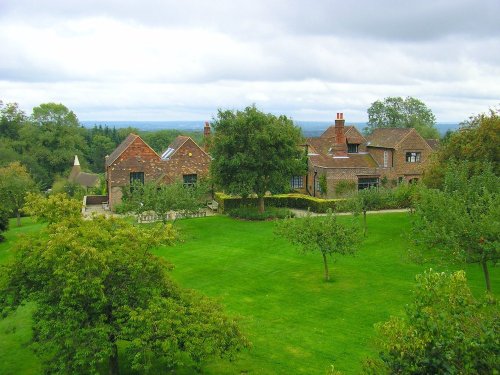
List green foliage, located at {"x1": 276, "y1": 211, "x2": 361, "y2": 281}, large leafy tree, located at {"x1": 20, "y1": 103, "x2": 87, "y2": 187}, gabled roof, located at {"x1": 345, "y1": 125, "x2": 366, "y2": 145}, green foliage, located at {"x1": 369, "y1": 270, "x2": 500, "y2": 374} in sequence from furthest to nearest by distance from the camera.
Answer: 1. large leafy tree, located at {"x1": 20, "y1": 103, "x2": 87, "y2": 187}
2. gabled roof, located at {"x1": 345, "y1": 125, "x2": 366, "y2": 145}
3. green foliage, located at {"x1": 276, "y1": 211, "x2": 361, "y2": 281}
4. green foliage, located at {"x1": 369, "y1": 270, "x2": 500, "y2": 374}

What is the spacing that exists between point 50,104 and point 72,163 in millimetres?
11135

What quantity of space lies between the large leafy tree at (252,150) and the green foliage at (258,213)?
6.05 ft

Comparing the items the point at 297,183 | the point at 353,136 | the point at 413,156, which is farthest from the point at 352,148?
the point at 297,183

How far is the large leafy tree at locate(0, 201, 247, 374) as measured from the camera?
44.2 ft

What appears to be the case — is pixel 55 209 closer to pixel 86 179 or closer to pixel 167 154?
pixel 167 154

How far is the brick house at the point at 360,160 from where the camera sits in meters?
52.4

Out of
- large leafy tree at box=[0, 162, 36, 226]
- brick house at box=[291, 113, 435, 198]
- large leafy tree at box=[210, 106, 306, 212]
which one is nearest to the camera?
large leafy tree at box=[210, 106, 306, 212]

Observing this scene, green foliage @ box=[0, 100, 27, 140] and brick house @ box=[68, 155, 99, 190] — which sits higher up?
green foliage @ box=[0, 100, 27, 140]

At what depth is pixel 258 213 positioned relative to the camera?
45094 millimetres

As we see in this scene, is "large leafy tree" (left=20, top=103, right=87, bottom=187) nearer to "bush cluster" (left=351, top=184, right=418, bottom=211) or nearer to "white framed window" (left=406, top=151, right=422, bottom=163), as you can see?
"white framed window" (left=406, top=151, right=422, bottom=163)

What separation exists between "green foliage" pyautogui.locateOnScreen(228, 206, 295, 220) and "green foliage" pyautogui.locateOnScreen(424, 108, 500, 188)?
43.7ft

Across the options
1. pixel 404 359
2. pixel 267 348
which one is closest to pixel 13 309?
pixel 267 348

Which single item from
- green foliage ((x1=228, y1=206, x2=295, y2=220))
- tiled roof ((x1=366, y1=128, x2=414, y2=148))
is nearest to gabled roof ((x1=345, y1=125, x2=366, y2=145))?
tiled roof ((x1=366, y1=128, x2=414, y2=148))

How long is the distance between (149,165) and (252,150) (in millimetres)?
13137
